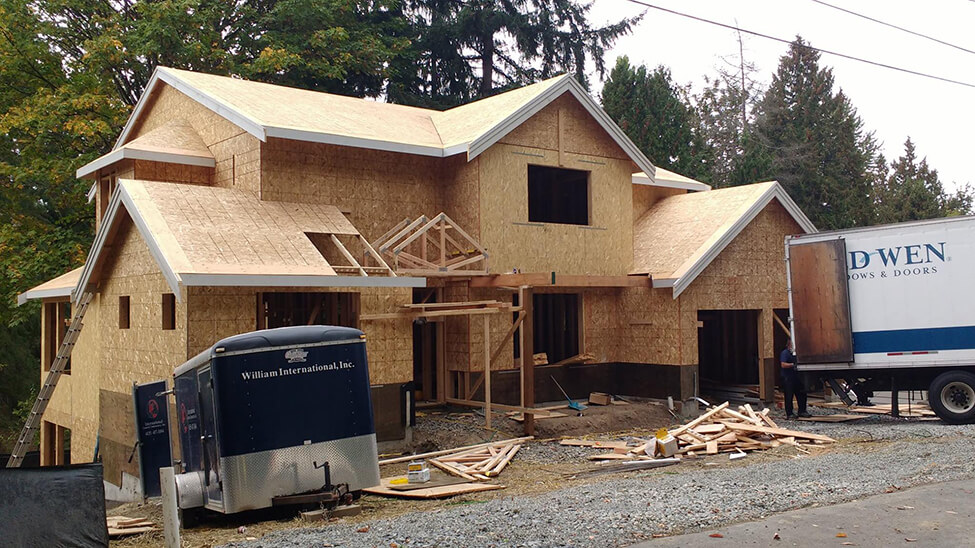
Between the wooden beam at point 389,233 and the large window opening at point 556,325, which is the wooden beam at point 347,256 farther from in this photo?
the large window opening at point 556,325

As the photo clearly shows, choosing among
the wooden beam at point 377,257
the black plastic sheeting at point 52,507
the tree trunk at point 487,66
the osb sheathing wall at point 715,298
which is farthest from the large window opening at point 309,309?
the tree trunk at point 487,66

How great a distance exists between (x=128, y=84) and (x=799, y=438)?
24.7m

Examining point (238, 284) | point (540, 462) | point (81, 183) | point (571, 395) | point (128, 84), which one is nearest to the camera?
point (238, 284)

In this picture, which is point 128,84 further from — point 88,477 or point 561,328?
point 88,477

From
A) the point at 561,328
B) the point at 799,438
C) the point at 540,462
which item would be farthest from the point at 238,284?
the point at 799,438

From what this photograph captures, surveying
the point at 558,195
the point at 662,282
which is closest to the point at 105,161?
the point at 558,195

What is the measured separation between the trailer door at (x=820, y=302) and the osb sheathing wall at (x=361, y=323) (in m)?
8.84

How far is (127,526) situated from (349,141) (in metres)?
8.68

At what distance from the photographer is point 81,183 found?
26.9 metres

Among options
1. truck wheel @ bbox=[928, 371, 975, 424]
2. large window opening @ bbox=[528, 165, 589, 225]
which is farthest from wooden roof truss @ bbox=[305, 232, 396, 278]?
truck wheel @ bbox=[928, 371, 975, 424]

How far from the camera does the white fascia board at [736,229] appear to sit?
20.0 m

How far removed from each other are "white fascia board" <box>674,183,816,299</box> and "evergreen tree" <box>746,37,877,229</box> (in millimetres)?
22204

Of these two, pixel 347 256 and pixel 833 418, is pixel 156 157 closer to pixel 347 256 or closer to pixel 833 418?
pixel 347 256

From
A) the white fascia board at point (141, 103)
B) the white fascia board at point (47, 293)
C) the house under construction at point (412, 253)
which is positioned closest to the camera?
the house under construction at point (412, 253)
